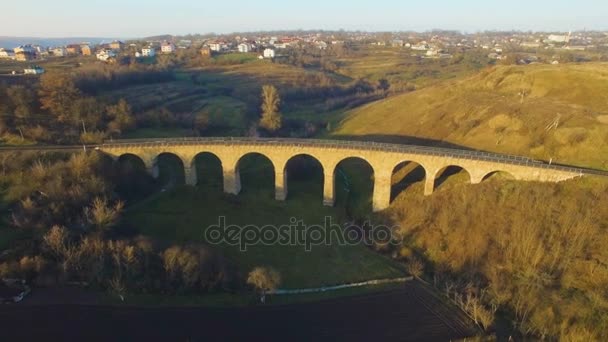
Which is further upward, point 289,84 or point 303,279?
point 289,84

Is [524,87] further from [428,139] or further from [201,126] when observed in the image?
[201,126]

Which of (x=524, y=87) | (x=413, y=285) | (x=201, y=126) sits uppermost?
(x=524, y=87)

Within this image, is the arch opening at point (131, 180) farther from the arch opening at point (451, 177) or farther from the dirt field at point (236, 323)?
the arch opening at point (451, 177)

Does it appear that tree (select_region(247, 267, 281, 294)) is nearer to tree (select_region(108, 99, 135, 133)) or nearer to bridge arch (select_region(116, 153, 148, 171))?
bridge arch (select_region(116, 153, 148, 171))

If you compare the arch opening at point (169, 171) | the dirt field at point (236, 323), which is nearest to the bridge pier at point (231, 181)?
the arch opening at point (169, 171)

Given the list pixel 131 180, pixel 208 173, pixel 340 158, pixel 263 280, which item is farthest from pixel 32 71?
pixel 263 280

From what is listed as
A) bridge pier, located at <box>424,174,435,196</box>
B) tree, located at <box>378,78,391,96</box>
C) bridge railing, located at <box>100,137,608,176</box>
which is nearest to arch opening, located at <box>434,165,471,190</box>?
bridge pier, located at <box>424,174,435,196</box>

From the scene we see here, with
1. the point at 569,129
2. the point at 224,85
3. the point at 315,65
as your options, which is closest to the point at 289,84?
the point at 224,85

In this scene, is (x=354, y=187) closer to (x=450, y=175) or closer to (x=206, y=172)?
(x=450, y=175)
